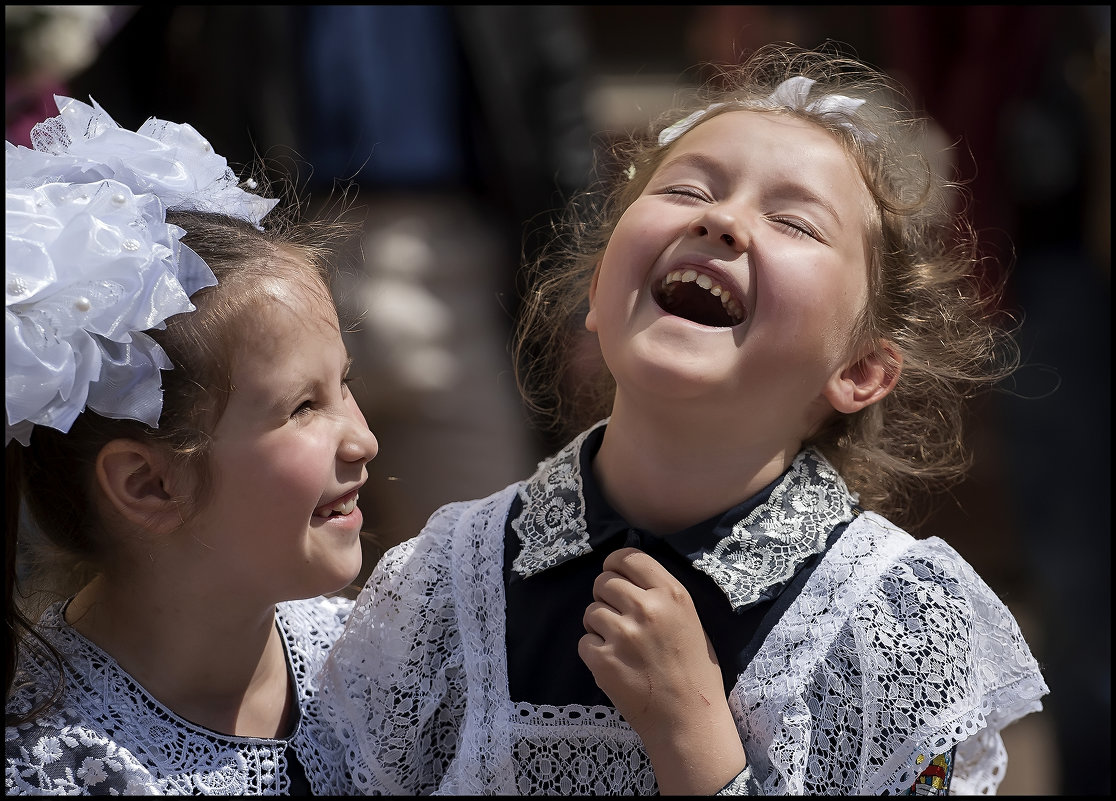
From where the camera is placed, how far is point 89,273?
1.34 metres

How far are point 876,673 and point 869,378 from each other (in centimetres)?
39

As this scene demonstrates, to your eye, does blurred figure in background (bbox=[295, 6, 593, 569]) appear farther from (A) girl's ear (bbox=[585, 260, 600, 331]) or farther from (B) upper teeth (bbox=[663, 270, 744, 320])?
(B) upper teeth (bbox=[663, 270, 744, 320])

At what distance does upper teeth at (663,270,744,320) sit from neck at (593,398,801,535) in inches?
5.7

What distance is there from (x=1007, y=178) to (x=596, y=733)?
2560mm

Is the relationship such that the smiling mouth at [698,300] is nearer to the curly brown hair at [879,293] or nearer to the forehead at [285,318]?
the curly brown hair at [879,293]

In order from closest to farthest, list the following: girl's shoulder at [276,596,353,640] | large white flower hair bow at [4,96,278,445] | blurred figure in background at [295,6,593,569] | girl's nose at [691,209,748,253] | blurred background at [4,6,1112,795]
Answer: large white flower hair bow at [4,96,278,445]
girl's nose at [691,209,748,253]
girl's shoulder at [276,596,353,640]
blurred background at [4,6,1112,795]
blurred figure in background at [295,6,593,569]

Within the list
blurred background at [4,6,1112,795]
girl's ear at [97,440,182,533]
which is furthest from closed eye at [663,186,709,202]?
blurred background at [4,6,1112,795]

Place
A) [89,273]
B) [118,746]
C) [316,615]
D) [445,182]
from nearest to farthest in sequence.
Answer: [89,273]
[118,746]
[316,615]
[445,182]

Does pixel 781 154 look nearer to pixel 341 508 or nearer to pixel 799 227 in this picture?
pixel 799 227

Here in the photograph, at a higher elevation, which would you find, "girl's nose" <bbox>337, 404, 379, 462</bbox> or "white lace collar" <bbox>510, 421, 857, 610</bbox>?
"girl's nose" <bbox>337, 404, 379, 462</bbox>

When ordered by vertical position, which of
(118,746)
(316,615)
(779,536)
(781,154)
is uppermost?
(781,154)

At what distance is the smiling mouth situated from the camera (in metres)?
1.43

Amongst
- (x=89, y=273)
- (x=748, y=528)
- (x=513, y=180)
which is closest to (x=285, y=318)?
(x=89, y=273)

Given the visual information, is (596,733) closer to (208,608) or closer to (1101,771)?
(208,608)
